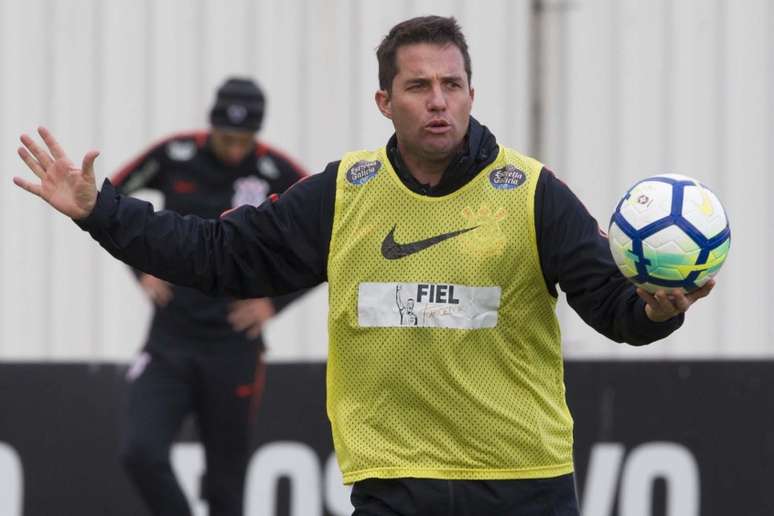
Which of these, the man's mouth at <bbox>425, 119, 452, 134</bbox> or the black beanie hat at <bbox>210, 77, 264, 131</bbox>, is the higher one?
the black beanie hat at <bbox>210, 77, 264, 131</bbox>

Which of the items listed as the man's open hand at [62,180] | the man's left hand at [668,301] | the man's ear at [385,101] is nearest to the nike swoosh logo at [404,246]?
the man's ear at [385,101]

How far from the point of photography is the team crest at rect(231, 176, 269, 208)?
297 inches

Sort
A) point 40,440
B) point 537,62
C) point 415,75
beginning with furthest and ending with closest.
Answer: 1. point 537,62
2. point 40,440
3. point 415,75

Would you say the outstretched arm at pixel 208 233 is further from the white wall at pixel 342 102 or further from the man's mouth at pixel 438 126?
the white wall at pixel 342 102

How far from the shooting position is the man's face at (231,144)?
7.50m

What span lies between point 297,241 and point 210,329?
3.05m

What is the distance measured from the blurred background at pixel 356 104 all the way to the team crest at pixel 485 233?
4.33 m

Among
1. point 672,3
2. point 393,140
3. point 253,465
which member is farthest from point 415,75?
point 672,3

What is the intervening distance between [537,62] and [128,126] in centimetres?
222

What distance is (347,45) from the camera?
886 centimetres

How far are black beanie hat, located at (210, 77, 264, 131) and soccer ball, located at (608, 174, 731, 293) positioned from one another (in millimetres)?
3529

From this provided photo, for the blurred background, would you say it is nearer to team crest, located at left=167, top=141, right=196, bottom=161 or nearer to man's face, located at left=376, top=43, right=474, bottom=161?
team crest, located at left=167, top=141, right=196, bottom=161

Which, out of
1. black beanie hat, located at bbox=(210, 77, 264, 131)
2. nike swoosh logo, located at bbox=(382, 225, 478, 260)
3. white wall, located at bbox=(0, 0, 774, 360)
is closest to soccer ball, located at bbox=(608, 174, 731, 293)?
nike swoosh logo, located at bbox=(382, 225, 478, 260)

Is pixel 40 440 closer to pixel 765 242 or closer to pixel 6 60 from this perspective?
pixel 6 60
